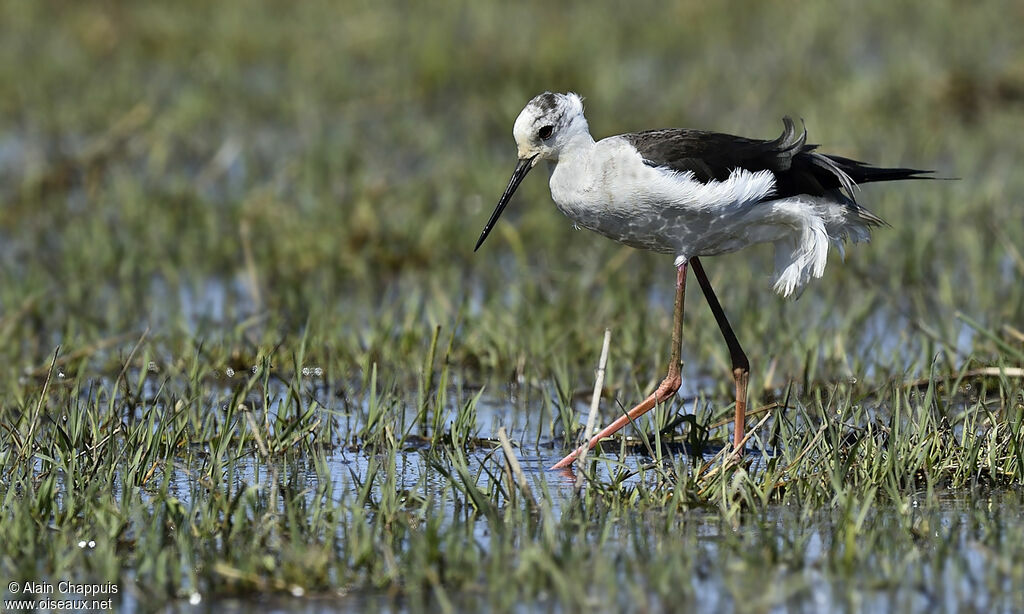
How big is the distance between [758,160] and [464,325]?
1.73 m

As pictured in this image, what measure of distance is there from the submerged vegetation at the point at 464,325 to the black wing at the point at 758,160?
644 millimetres

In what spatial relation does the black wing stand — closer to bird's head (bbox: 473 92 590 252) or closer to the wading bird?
the wading bird

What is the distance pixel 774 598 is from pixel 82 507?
71.5 inches

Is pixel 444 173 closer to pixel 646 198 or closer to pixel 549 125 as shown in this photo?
pixel 549 125

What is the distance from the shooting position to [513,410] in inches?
222

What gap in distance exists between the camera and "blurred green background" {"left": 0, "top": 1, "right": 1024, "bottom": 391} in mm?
6301

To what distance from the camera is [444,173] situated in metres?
8.65

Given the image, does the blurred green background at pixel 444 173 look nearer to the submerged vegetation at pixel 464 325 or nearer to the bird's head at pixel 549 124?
the submerged vegetation at pixel 464 325

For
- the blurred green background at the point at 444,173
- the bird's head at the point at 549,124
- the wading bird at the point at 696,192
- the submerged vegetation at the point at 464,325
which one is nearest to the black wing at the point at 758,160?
the wading bird at the point at 696,192

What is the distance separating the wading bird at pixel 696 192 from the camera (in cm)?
479

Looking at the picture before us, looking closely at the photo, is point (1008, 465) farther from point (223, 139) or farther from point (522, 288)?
point (223, 139)
